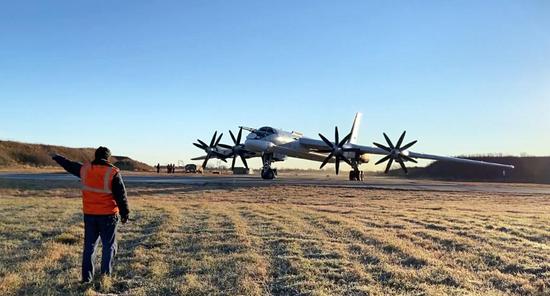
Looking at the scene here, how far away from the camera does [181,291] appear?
7.34 meters

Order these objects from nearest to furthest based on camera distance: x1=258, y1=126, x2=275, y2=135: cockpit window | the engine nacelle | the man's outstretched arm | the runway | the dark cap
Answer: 1. the dark cap
2. the man's outstretched arm
3. the runway
4. x1=258, y1=126, x2=275, y2=135: cockpit window
5. the engine nacelle

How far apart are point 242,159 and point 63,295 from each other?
139ft

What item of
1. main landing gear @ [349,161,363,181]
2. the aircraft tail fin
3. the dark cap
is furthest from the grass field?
the aircraft tail fin

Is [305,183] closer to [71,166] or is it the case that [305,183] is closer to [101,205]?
[71,166]

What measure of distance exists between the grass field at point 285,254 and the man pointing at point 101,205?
1.33ft

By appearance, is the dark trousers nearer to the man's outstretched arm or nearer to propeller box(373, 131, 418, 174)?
the man's outstretched arm

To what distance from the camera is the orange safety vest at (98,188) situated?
798 cm

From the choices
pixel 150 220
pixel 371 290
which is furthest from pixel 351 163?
pixel 371 290

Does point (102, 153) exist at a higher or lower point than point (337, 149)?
lower

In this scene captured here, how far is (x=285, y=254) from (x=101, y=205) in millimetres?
3785

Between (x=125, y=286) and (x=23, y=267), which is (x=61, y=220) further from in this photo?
(x=125, y=286)

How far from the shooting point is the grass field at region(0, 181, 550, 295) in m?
7.68

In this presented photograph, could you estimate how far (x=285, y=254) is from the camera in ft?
32.7

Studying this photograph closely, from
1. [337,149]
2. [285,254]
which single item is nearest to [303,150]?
[337,149]
